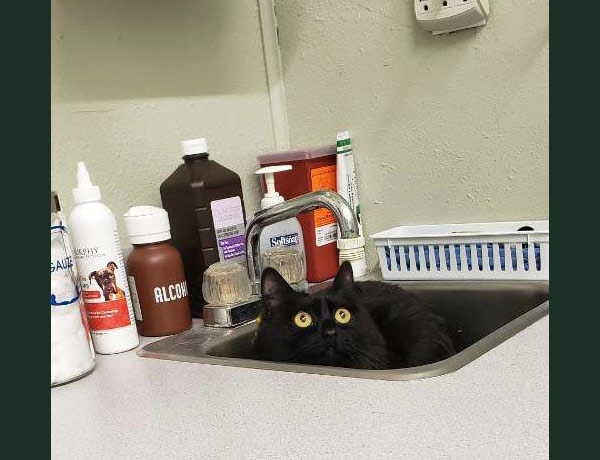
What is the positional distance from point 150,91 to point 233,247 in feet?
1.11

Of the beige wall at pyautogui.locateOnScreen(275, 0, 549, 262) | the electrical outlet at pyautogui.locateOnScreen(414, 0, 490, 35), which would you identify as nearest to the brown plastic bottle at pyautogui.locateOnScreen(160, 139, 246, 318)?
the beige wall at pyautogui.locateOnScreen(275, 0, 549, 262)

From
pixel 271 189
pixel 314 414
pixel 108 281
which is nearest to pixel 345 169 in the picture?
pixel 271 189

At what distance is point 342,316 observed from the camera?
1001 mm

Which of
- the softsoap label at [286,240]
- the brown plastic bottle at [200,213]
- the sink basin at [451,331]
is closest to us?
the sink basin at [451,331]

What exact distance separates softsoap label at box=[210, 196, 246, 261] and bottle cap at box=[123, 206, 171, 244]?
0.12m

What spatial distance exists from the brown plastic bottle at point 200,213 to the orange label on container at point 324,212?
0.21 meters

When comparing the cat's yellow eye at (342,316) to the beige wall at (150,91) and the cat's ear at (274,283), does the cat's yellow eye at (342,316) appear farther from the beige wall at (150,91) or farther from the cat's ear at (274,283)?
the beige wall at (150,91)

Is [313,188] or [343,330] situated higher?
[313,188]

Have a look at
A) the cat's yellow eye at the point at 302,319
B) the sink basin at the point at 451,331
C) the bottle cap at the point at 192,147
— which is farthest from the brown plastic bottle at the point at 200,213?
the cat's yellow eye at the point at 302,319

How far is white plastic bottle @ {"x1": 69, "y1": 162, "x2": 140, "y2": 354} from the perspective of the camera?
1.01m

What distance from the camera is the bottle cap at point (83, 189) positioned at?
100 cm

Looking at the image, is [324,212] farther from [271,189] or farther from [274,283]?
[274,283]

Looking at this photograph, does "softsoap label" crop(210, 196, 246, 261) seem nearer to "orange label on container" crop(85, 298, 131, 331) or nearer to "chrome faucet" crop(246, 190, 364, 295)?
"chrome faucet" crop(246, 190, 364, 295)

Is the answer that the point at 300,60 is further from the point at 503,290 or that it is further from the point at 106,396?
the point at 106,396
